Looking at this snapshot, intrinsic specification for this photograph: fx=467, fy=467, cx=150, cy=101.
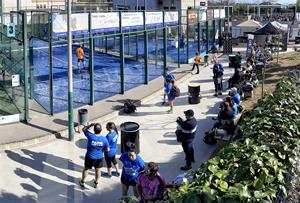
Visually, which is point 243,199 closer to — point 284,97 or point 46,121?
point 284,97

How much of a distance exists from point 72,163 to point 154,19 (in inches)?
653

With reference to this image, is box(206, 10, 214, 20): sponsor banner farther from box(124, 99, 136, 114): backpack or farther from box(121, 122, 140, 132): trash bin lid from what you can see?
box(121, 122, 140, 132): trash bin lid

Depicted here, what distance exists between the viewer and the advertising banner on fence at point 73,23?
15922 mm

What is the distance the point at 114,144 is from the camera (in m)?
10.7

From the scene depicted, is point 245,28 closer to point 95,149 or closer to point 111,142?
point 111,142

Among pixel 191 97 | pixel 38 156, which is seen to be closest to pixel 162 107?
pixel 191 97

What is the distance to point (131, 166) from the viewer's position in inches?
351

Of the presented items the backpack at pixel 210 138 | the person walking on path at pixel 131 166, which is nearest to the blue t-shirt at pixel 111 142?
the person walking on path at pixel 131 166

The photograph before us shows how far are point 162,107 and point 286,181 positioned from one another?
12.8m

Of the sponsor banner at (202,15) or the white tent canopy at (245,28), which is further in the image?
the white tent canopy at (245,28)

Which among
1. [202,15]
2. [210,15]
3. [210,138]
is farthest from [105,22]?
[210,15]

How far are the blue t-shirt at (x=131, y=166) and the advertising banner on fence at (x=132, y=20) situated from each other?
14.5 metres

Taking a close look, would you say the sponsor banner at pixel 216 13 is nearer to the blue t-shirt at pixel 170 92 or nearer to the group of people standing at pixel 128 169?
the blue t-shirt at pixel 170 92

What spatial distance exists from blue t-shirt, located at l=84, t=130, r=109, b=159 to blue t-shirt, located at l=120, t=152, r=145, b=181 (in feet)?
4.42
